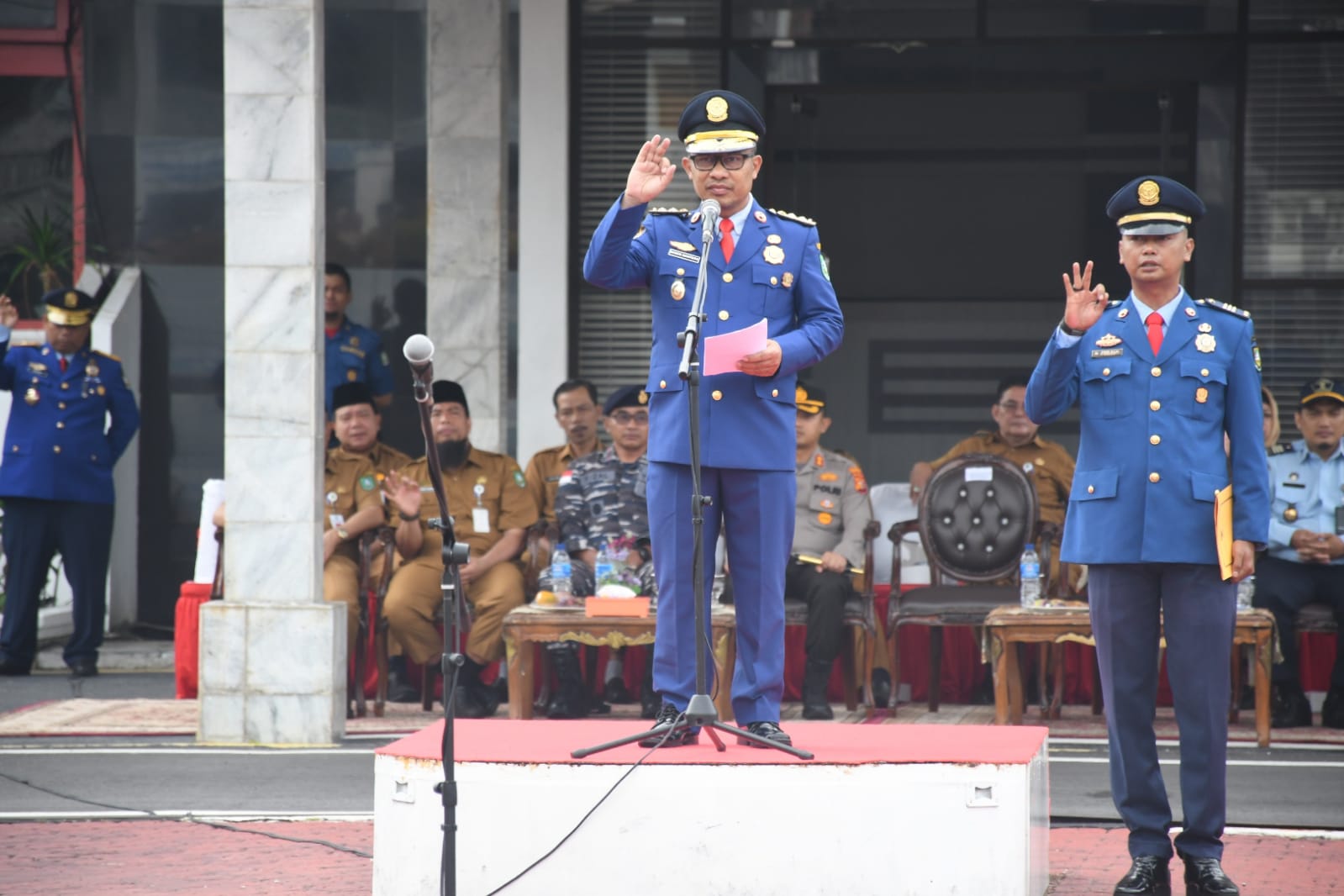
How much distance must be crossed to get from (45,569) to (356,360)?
214 cm

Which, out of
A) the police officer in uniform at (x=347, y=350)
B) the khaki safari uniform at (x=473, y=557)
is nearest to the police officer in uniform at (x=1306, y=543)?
the khaki safari uniform at (x=473, y=557)

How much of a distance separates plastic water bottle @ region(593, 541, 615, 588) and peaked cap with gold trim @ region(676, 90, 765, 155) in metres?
4.29

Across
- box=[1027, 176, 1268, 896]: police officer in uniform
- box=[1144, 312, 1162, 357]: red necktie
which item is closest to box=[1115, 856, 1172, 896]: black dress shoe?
box=[1027, 176, 1268, 896]: police officer in uniform

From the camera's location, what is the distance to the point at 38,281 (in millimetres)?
13094

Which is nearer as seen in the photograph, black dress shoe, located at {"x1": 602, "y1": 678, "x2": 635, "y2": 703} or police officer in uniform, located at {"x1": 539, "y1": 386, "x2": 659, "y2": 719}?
police officer in uniform, located at {"x1": 539, "y1": 386, "x2": 659, "y2": 719}

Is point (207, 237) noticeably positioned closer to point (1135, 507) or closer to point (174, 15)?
point (174, 15)

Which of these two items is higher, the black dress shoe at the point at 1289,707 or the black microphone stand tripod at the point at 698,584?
the black microphone stand tripod at the point at 698,584

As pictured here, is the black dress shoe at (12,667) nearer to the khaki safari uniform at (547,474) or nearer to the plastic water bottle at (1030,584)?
the khaki safari uniform at (547,474)

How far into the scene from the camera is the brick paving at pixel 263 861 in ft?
18.0

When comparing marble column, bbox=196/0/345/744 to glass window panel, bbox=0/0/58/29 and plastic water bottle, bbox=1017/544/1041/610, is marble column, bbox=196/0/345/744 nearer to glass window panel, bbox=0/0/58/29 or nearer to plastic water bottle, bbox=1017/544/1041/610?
plastic water bottle, bbox=1017/544/1041/610

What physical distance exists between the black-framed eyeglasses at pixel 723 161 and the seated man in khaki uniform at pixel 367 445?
5.31 meters

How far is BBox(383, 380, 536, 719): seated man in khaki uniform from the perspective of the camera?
9633 mm

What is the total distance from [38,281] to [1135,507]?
9.65m

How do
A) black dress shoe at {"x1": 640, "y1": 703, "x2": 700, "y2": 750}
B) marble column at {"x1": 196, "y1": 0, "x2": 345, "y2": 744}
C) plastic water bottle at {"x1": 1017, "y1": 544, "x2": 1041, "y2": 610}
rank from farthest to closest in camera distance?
plastic water bottle at {"x1": 1017, "y1": 544, "x2": 1041, "y2": 610} → marble column at {"x1": 196, "y1": 0, "x2": 345, "y2": 744} → black dress shoe at {"x1": 640, "y1": 703, "x2": 700, "y2": 750}
